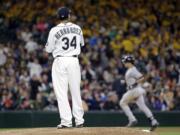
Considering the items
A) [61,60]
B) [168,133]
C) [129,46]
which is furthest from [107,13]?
[61,60]

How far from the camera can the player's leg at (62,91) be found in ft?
42.0

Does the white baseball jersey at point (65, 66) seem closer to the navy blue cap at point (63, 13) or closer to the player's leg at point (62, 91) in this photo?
the player's leg at point (62, 91)

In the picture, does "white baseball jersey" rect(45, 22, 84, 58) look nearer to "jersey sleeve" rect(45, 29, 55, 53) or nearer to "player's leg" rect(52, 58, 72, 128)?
"jersey sleeve" rect(45, 29, 55, 53)

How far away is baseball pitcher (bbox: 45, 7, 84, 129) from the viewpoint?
42.2 feet

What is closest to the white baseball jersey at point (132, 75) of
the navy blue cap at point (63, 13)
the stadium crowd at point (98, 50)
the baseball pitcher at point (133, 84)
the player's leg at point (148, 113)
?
the baseball pitcher at point (133, 84)

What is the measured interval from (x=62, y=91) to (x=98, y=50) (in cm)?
1075

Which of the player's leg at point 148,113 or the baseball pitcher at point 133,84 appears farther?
the baseball pitcher at point 133,84

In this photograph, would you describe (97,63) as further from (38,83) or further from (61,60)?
(61,60)

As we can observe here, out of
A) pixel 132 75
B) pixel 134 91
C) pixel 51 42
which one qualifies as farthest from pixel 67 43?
pixel 134 91

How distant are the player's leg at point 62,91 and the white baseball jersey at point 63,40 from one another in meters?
0.22

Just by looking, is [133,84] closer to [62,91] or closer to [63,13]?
[62,91]

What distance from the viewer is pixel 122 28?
24.8 meters

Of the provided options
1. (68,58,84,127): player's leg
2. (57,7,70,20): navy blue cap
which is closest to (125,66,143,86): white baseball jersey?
(68,58,84,127): player's leg

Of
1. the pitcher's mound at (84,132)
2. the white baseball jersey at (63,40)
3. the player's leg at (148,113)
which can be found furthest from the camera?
the player's leg at (148,113)
